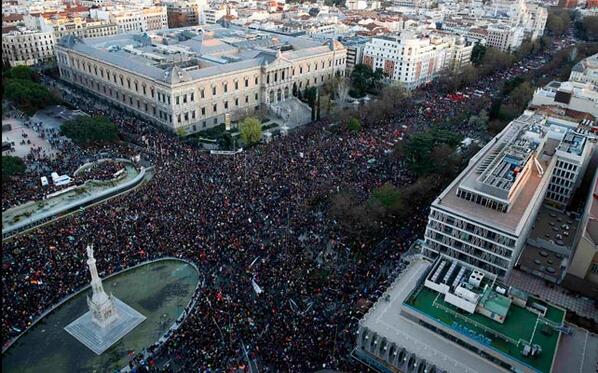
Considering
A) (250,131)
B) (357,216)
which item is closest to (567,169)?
(357,216)

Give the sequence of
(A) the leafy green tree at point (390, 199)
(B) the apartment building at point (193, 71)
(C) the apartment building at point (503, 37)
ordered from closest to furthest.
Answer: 1. (A) the leafy green tree at point (390, 199)
2. (B) the apartment building at point (193, 71)
3. (C) the apartment building at point (503, 37)

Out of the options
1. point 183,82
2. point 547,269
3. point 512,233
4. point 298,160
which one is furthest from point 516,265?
point 183,82

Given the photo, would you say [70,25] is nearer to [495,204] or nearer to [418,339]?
[495,204]

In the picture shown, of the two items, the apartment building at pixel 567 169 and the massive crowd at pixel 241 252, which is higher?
the apartment building at pixel 567 169

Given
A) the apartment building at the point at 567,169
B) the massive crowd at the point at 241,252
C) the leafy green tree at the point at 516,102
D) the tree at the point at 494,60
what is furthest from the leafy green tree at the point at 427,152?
the tree at the point at 494,60

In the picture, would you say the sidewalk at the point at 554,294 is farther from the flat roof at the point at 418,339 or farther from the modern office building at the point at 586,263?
the flat roof at the point at 418,339
